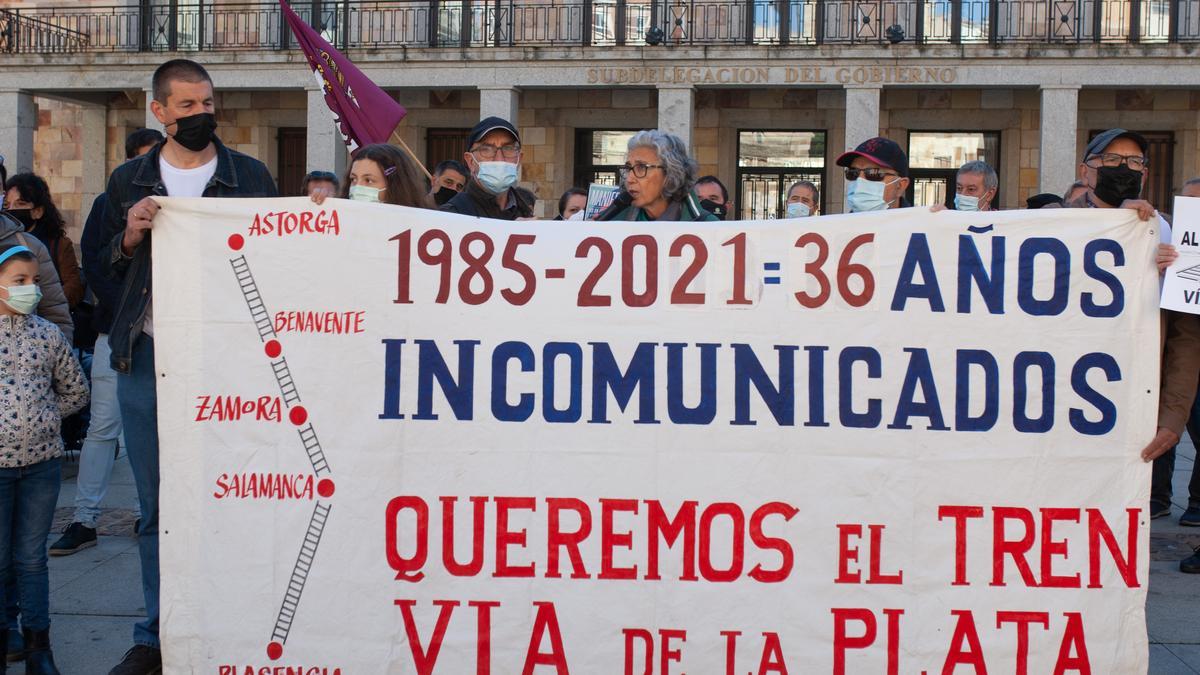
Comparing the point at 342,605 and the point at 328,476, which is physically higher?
the point at 328,476

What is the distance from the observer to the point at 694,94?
21359mm

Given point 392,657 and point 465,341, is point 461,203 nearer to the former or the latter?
point 465,341

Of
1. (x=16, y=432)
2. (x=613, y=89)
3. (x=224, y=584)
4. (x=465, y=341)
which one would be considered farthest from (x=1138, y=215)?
(x=613, y=89)

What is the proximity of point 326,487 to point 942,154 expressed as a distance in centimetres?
2031

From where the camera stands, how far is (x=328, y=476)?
393 centimetres

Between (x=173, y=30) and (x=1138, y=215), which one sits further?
(x=173, y=30)

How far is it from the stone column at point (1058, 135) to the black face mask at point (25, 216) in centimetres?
1631

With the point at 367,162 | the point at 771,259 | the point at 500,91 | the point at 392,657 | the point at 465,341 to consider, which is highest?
the point at 500,91

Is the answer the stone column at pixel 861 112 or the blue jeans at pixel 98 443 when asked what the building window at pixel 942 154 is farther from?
the blue jeans at pixel 98 443

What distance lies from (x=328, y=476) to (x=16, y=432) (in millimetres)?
1143

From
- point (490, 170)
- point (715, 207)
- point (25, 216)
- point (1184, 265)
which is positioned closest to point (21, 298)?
point (490, 170)

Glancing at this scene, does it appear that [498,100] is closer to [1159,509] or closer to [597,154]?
[597,154]

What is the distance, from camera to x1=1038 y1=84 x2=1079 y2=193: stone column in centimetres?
1961

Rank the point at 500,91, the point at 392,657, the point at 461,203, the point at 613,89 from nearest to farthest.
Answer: the point at 392,657, the point at 461,203, the point at 500,91, the point at 613,89
